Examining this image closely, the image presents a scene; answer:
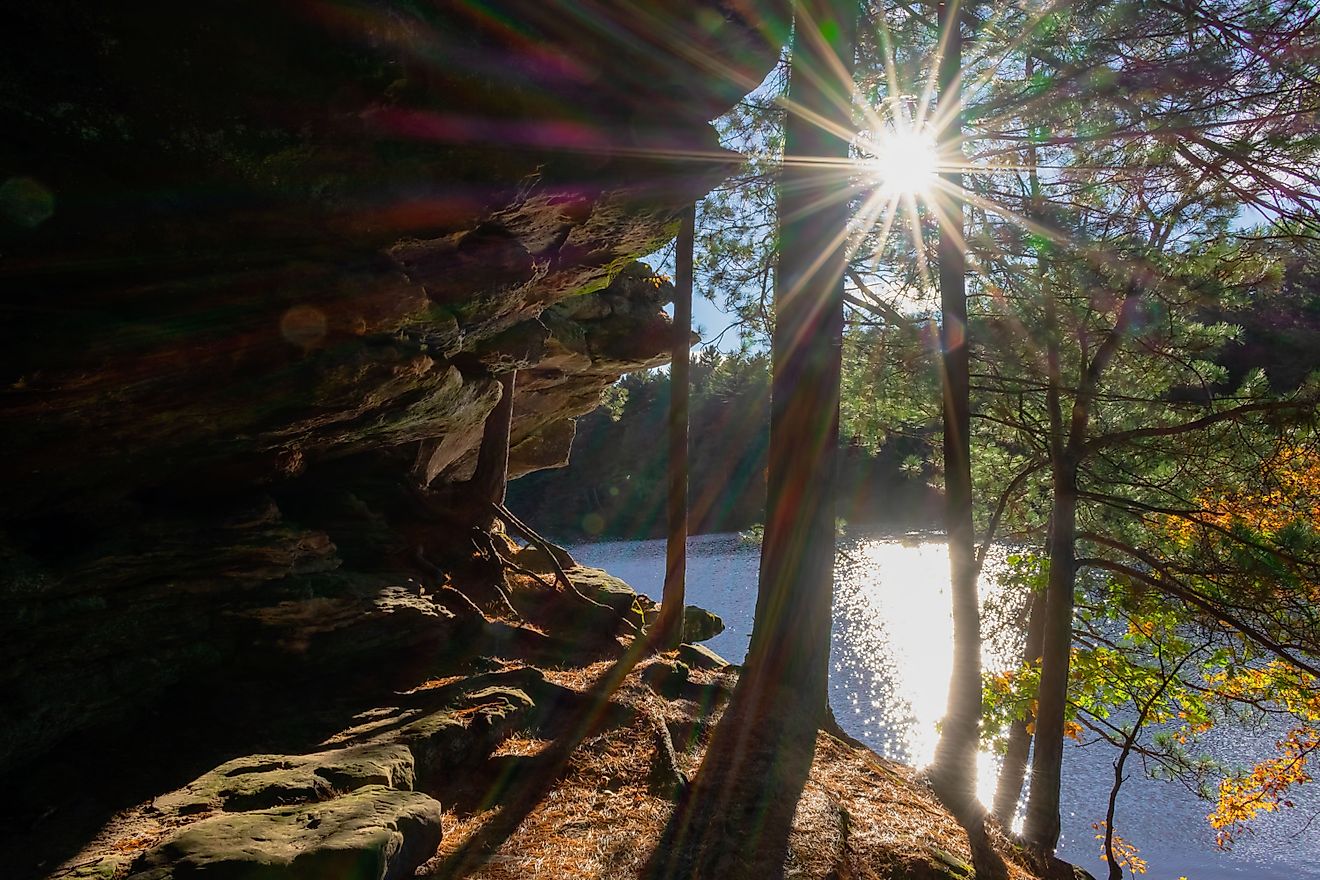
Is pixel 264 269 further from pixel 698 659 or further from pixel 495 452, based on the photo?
pixel 698 659

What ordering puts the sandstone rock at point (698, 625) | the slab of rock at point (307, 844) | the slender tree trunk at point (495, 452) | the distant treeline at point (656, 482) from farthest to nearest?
the distant treeline at point (656, 482)
the sandstone rock at point (698, 625)
the slender tree trunk at point (495, 452)
the slab of rock at point (307, 844)


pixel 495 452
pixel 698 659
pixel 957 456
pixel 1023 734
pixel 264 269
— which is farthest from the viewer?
pixel 1023 734

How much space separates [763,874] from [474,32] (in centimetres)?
555

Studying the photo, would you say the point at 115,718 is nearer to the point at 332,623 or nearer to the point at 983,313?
the point at 332,623

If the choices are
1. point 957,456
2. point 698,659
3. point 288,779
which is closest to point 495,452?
point 698,659

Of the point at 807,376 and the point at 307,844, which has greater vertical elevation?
the point at 807,376

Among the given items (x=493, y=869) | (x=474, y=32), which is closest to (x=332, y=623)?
(x=493, y=869)

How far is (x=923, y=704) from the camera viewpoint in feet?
63.6

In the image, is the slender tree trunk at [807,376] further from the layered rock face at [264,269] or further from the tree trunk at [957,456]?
the tree trunk at [957,456]

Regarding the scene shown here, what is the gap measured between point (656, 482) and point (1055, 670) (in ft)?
159

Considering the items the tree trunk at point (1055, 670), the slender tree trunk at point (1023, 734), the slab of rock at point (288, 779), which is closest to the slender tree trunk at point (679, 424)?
the tree trunk at point (1055, 670)

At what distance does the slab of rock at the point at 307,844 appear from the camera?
279 cm

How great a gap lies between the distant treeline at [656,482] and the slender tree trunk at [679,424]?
39.0m

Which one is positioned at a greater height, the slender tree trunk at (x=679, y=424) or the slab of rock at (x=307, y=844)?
the slender tree trunk at (x=679, y=424)
